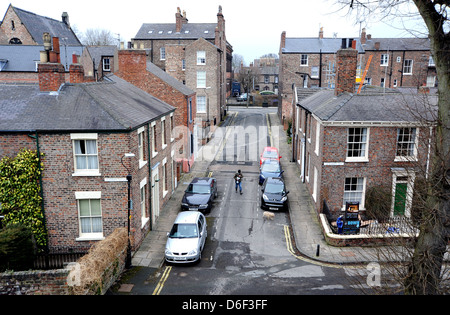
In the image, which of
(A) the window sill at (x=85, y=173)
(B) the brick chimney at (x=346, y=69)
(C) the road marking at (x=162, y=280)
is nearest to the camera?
(C) the road marking at (x=162, y=280)

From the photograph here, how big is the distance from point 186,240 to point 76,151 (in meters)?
6.38

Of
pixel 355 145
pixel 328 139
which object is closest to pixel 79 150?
pixel 328 139

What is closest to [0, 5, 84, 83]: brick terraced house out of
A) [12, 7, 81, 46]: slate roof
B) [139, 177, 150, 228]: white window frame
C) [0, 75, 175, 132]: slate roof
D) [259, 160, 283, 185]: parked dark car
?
[12, 7, 81, 46]: slate roof

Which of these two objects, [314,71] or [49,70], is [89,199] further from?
[314,71]

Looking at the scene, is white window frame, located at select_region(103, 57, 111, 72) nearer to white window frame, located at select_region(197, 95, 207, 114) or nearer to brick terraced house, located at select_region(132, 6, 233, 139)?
brick terraced house, located at select_region(132, 6, 233, 139)

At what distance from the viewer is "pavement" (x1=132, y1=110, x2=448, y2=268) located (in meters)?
16.6

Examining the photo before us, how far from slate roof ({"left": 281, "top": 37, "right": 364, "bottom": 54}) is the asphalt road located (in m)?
35.4

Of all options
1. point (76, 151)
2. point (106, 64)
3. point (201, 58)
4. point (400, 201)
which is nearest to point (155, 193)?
point (76, 151)

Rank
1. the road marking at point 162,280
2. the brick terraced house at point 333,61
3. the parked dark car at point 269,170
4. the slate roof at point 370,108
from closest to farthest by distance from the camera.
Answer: the road marking at point 162,280
the slate roof at point 370,108
the parked dark car at point 269,170
the brick terraced house at point 333,61

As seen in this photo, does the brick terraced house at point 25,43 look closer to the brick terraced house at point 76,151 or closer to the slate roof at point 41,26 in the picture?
the slate roof at point 41,26

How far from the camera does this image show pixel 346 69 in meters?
22.2

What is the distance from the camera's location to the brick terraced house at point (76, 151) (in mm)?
15836

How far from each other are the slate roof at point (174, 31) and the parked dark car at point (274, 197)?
45348 mm

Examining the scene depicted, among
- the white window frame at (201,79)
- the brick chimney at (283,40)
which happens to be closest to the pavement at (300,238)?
the white window frame at (201,79)
